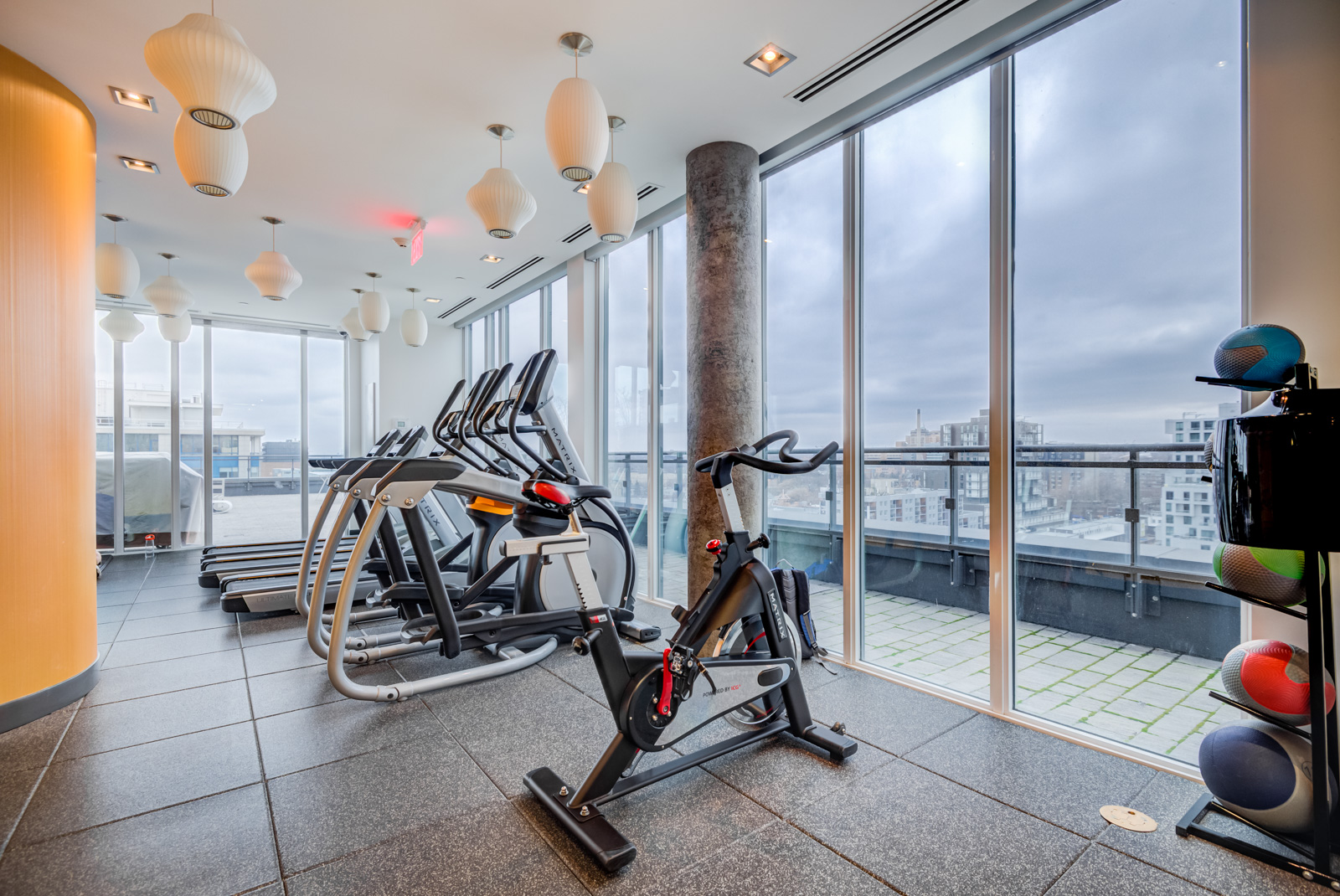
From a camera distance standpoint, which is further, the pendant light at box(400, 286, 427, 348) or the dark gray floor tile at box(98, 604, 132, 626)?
the pendant light at box(400, 286, 427, 348)

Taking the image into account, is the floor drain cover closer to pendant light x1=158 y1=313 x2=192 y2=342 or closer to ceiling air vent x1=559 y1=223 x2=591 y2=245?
ceiling air vent x1=559 y1=223 x2=591 y2=245

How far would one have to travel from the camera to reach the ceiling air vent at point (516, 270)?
5.93 metres

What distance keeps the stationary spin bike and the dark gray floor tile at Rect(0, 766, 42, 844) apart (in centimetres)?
160

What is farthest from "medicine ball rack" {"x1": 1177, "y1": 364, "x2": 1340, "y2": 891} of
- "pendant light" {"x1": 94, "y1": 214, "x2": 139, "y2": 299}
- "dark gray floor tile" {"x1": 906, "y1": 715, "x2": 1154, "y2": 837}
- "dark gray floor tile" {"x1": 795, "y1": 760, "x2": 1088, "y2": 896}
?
"pendant light" {"x1": 94, "y1": 214, "x2": 139, "y2": 299}

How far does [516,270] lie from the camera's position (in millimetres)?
6348

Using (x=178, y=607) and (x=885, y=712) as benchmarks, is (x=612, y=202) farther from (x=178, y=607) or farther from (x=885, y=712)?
(x=178, y=607)

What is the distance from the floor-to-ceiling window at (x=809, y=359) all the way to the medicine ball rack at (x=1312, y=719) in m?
1.85

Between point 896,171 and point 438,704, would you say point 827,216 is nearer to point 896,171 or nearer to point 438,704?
point 896,171

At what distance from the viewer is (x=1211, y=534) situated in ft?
7.63

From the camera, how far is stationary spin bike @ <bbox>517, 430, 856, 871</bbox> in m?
1.97

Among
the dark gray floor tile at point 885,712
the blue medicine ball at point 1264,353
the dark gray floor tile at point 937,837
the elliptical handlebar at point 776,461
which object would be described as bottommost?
the dark gray floor tile at point 885,712

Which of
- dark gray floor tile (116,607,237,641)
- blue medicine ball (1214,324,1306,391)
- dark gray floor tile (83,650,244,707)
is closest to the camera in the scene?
blue medicine ball (1214,324,1306,391)

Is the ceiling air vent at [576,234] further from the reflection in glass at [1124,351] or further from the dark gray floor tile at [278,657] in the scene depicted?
the dark gray floor tile at [278,657]

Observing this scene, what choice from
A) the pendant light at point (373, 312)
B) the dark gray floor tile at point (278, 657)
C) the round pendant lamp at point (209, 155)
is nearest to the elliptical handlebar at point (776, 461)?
the round pendant lamp at point (209, 155)
